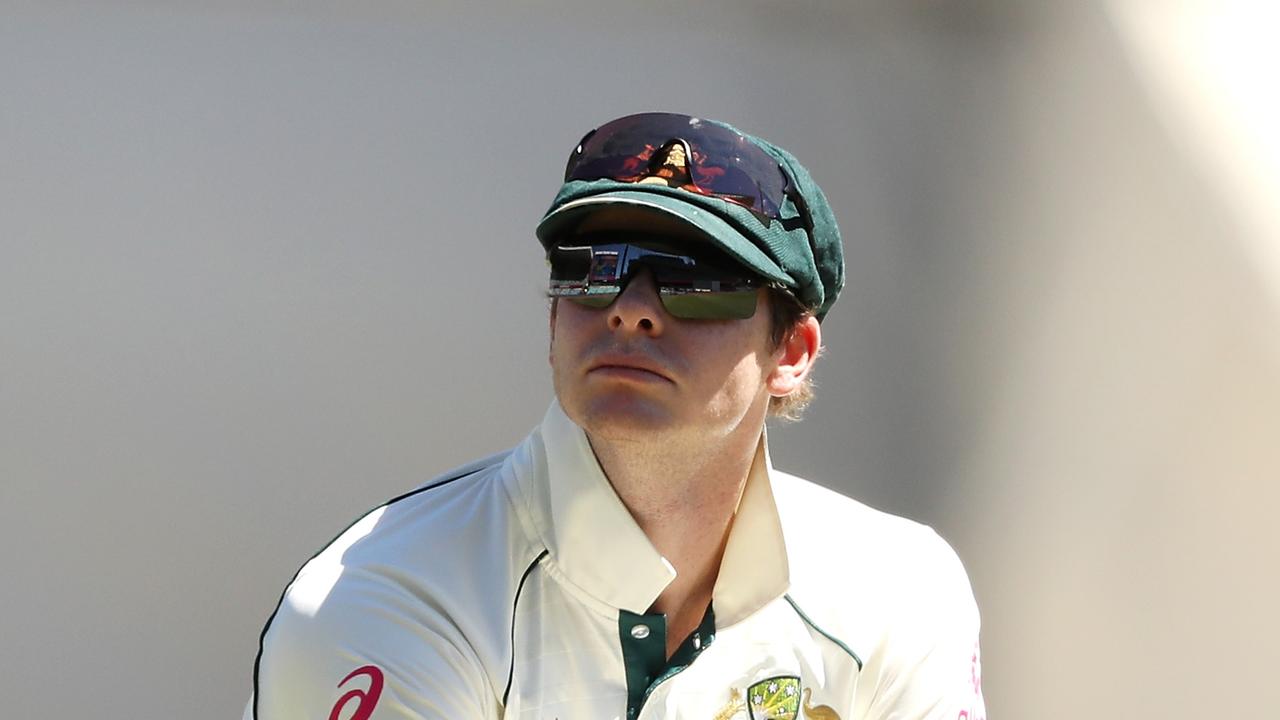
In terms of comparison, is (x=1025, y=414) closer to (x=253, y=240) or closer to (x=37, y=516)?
(x=253, y=240)

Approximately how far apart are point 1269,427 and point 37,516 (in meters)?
2.33

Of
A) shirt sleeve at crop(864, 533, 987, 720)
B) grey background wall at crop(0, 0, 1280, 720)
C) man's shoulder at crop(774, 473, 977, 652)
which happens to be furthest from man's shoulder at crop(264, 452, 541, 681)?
grey background wall at crop(0, 0, 1280, 720)

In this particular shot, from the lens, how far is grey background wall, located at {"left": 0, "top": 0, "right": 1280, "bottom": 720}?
9.04ft

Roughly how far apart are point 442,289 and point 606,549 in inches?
62.9

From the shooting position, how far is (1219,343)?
101 inches

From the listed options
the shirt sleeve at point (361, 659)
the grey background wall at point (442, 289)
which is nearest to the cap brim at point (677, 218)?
the shirt sleeve at point (361, 659)

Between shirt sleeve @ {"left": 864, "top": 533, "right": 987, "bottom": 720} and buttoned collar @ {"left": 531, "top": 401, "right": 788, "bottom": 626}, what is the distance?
7.1 inches

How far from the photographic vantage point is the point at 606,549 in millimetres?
1660

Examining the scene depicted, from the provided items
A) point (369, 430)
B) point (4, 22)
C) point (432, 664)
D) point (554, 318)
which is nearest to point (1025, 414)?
point (369, 430)

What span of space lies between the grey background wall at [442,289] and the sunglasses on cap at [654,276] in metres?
1.30

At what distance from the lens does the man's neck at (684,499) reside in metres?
1.70

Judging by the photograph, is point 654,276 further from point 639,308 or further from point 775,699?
point 775,699

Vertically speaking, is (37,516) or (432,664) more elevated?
(432,664)

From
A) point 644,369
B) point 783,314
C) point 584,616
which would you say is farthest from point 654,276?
point 584,616
